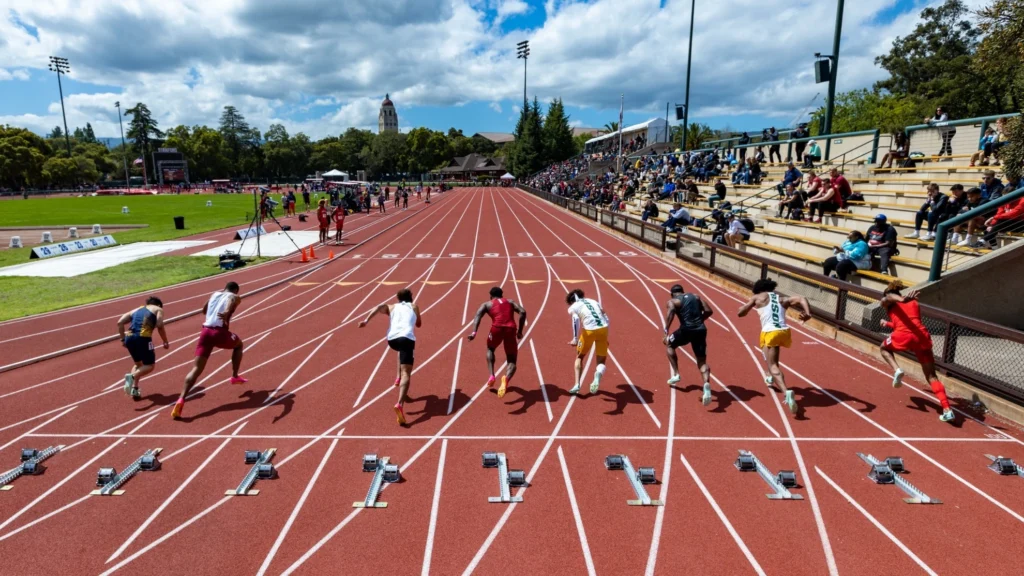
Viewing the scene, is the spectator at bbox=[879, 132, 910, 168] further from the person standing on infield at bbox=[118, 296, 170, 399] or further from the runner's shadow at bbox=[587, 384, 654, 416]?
the person standing on infield at bbox=[118, 296, 170, 399]

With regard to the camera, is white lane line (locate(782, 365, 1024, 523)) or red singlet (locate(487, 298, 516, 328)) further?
red singlet (locate(487, 298, 516, 328))

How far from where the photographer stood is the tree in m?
79.4

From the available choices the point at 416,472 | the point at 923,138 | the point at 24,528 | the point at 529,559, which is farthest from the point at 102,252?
the point at 923,138

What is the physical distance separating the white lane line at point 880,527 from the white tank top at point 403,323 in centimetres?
489

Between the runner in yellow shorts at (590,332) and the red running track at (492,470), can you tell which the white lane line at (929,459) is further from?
the runner in yellow shorts at (590,332)

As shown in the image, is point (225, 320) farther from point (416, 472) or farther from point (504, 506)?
point (504, 506)

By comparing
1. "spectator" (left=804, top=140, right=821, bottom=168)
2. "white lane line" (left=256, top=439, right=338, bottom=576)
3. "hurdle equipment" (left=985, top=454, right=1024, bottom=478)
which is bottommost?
"white lane line" (left=256, top=439, right=338, bottom=576)

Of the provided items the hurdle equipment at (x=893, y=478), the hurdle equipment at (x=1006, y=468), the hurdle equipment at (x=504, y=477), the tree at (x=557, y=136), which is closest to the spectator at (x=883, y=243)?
the hurdle equipment at (x=1006, y=468)

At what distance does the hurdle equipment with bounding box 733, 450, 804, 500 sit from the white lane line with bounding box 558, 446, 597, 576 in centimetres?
184

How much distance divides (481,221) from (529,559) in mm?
30064

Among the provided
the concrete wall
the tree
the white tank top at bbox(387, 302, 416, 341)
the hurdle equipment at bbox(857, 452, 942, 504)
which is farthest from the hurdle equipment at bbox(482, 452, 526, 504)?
the tree

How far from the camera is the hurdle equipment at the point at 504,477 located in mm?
5156

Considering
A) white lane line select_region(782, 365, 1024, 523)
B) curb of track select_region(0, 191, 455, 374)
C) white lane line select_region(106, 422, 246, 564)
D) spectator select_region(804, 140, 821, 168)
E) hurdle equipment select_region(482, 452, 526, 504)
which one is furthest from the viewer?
spectator select_region(804, 140, 821, 168)

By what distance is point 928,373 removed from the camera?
270 inches
